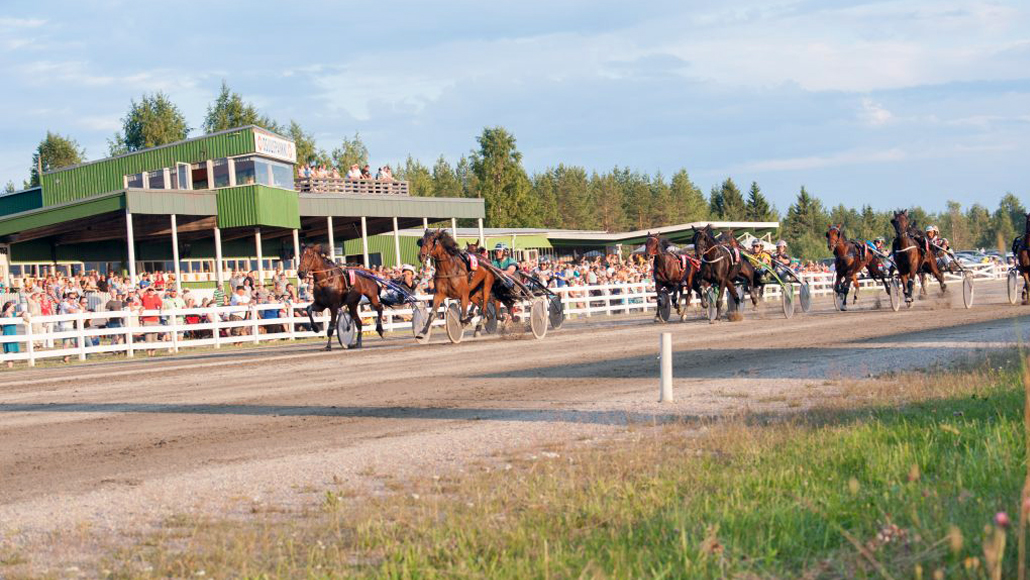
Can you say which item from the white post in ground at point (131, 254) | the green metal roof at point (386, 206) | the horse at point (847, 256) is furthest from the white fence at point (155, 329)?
the green metal roof at point (386, 206)

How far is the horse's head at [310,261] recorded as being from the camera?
20.3 meters

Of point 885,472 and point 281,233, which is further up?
point 281,233

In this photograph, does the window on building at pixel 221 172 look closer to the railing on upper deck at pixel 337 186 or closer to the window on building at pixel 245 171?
the window on building at pixel 245 171

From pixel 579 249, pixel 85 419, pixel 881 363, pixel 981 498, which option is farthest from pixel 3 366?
pixel 579 249

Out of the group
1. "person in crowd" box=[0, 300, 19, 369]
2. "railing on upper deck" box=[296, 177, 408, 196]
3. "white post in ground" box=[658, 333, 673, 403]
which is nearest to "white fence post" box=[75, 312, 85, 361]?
"person in crowd" box=[0, 300, 19, 369]

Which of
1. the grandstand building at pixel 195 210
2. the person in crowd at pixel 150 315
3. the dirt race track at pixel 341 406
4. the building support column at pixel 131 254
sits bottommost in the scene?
the dirt race track at pixel 341 406

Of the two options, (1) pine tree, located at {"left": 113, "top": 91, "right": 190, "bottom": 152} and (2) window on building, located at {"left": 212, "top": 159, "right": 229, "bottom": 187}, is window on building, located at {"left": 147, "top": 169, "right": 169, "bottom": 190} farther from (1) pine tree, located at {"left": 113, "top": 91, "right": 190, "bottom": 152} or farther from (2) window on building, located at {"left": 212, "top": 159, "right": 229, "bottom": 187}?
(1) pine tree, located at {"left": 113, "top": 91, "right": 190, "bottom": 152}

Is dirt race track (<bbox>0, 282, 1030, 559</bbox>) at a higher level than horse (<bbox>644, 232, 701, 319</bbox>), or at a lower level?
lower

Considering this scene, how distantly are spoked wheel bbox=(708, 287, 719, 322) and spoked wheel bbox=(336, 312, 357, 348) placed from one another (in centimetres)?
903

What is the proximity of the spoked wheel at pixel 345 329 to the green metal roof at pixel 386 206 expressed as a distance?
21.7 m

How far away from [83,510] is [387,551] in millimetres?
2528

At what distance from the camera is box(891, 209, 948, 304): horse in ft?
87.4

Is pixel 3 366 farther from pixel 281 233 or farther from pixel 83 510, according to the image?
pixel 281 233

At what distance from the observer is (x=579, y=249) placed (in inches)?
2904
